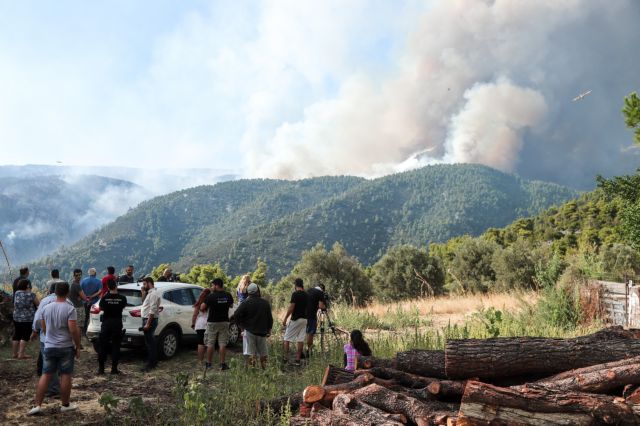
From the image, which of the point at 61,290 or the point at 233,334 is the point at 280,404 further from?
the point at 233,334

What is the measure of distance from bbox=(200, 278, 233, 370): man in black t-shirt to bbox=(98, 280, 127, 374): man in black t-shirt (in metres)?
1.75

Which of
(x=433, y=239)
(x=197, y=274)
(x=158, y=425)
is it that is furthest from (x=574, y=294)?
(x=433, y=239)

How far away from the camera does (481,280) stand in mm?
41312

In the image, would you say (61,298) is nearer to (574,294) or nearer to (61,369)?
(61,369)

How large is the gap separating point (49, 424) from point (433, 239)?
551ft

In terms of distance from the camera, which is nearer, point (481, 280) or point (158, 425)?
point (158, 425)

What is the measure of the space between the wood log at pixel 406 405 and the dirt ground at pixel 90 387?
10.3 feet

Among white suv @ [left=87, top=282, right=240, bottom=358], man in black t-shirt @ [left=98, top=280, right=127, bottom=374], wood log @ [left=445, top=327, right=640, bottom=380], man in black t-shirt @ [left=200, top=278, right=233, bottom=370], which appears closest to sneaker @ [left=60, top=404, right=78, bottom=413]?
man in black t-shirt @ [left=98, top=280, right=127, bottom=374]

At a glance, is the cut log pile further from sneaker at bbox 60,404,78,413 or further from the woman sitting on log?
sneaker at bbox 60,404,78,413

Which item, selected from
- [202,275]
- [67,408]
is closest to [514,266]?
[67,408]

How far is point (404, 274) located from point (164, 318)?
37065 millimetres

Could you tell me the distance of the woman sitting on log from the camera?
7090mm

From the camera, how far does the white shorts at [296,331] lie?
10.6 metres

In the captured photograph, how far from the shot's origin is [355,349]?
7.27 metres
